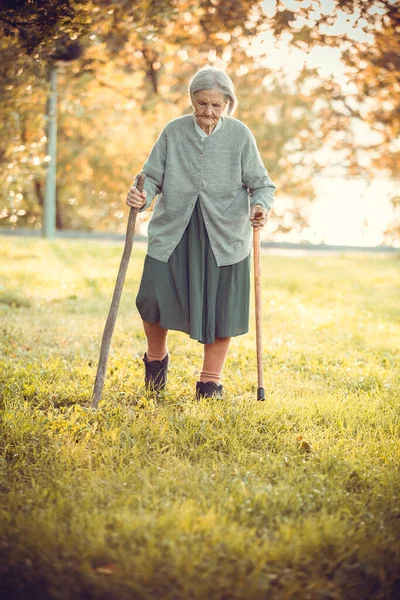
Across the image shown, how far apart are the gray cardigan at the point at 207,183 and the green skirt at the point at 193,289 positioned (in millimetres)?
62

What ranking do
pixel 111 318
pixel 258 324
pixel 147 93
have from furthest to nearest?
1. pixel 147 93
2. pixel 258 324
3. pixel 111 318

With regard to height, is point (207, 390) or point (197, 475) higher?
point (207, 390)

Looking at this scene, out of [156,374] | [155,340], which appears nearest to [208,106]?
[155,340]

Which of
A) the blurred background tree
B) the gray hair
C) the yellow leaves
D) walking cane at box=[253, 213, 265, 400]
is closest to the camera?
the yellow leaves

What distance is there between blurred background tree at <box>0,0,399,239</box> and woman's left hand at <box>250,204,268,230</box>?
1.58 m

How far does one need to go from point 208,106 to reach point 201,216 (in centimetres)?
64

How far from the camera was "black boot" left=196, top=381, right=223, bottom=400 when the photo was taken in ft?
13.4

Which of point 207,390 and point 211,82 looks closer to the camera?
point 211,82

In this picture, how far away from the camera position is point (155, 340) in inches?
162

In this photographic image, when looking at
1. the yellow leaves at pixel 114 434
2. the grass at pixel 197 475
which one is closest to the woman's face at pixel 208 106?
the grass at pixel 197 475

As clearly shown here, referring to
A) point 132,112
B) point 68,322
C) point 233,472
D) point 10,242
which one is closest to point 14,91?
point 68,322

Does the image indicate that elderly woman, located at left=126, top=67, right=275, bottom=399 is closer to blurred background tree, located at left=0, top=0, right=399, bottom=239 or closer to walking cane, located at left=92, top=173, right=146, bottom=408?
walking cane, located at left=92, top=173, right=146, bottom=408

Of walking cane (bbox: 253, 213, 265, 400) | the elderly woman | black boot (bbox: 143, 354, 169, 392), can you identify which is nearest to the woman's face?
the elderly woman

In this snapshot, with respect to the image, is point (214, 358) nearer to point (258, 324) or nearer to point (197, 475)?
point (258, 324)
